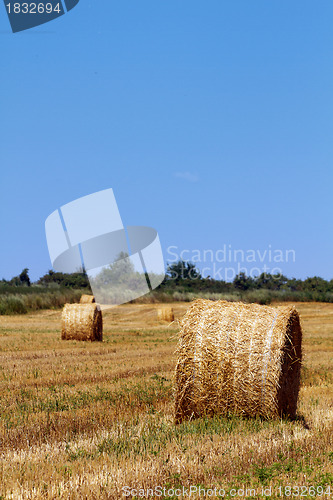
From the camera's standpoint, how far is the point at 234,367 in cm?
747

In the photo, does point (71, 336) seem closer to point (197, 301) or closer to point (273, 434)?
point (197, 301)

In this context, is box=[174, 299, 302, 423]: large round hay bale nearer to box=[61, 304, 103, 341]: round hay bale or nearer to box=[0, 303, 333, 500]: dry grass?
box=[0, 303, 333, 500]: dry grass

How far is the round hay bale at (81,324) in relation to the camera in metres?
19.5

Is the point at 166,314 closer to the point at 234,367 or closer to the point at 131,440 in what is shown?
the point at 234,367

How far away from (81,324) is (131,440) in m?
13.5

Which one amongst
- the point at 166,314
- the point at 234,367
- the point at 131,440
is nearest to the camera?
the point at 131,440

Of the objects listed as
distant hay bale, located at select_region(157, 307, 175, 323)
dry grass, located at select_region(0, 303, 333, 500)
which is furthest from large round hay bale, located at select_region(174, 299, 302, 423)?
distant hay bale, located at select_region(157, 307, 175, 323)

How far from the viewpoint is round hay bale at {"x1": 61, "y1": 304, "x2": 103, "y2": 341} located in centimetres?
1947

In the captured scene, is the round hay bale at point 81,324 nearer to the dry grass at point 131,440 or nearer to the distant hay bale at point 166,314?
the dry grass at point 131,440

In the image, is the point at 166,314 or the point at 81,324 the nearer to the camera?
the point at 81,324

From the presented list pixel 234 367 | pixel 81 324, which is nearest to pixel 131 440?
pixel 234 367

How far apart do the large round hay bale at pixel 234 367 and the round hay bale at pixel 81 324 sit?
11.9 meters

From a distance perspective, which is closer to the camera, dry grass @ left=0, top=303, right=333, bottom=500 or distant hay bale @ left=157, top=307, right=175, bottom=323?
dry grass @ left=0, top=303, right=333, bottom=500

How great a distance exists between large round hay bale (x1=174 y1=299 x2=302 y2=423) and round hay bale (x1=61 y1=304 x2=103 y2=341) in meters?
11.9
